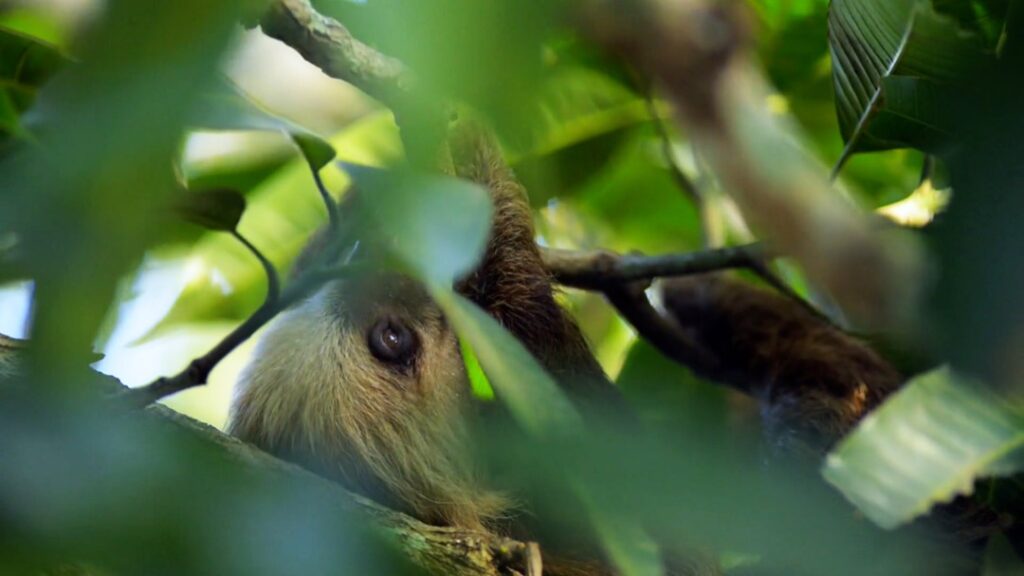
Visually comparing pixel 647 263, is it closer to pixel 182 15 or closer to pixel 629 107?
pixel 629 107

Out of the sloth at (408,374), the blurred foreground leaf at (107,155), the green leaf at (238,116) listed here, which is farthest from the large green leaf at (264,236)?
the blurred foreground leaf at (107,155)

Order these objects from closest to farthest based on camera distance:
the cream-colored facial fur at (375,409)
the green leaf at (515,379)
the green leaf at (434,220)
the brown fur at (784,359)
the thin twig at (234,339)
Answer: the green leaf at (434,220) < the green leaf at (515,379) < the thin twig at (234,339) < the cream-colored facial fur at (375,409) < the brown fur at (784,359)

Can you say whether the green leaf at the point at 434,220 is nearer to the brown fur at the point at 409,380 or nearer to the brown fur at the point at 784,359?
the brown fur at the point at 409,380

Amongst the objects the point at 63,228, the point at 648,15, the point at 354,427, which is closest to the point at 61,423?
the point at 63,228

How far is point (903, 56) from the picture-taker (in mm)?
1798

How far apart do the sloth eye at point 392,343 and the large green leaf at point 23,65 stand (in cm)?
92

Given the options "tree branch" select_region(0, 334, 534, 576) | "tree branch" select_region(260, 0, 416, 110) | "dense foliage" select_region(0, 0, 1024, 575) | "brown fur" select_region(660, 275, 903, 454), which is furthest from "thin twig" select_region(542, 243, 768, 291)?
"tree branch" select_region(0, 334, 534, 576)

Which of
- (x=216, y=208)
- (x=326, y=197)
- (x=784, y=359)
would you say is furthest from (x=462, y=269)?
(x=784, y=359)

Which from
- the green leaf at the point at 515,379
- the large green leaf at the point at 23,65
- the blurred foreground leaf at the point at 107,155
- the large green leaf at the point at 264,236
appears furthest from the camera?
the large green leaf at the point at 264,236

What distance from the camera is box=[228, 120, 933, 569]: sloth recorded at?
2.51 meters

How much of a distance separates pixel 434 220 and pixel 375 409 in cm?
195

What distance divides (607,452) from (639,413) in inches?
79.4

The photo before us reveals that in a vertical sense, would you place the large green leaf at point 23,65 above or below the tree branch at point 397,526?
above

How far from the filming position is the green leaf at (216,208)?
2002 millimetres
